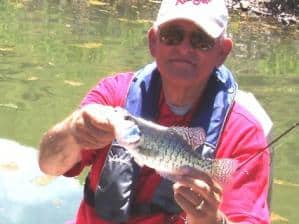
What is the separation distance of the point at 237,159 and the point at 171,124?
11.8 inches

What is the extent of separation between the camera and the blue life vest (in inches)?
102

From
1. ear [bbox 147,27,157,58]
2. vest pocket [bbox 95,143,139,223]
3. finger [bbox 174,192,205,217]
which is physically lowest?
vest pocket [bbox 95,143,139,223]

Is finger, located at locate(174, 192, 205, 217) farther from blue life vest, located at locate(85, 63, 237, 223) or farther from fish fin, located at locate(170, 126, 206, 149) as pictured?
blue life vest, located at locate(85, 63, 237, 223)

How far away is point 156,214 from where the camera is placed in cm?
Result: 262

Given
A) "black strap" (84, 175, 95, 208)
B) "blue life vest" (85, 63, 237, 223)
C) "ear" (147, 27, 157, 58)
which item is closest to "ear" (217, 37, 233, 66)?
"blue life vest" (85, 63, 237, 223)

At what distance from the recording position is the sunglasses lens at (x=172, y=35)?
2492 mm

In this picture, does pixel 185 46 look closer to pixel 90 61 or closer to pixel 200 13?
pixel 200 13

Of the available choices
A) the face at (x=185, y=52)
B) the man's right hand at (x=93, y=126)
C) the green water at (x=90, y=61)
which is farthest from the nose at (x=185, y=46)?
the green water at (x=90, y=61)

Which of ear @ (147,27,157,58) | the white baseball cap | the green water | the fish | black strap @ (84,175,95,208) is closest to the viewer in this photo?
the fish

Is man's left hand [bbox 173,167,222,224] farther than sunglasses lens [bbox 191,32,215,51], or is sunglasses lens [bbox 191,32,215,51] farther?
sunglasses lens [bbox 191,32,215,51]

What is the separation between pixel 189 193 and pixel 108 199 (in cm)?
50

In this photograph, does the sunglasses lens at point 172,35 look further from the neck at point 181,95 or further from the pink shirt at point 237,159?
the pink shirt at point 237,159

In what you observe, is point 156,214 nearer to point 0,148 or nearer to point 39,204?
point 39,204

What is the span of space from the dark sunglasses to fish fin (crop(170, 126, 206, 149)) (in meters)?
0.30
